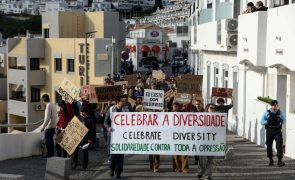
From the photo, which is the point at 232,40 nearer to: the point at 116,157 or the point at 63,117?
the point at 63,117

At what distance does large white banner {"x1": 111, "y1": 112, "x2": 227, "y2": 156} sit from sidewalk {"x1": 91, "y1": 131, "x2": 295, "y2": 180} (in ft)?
2.08

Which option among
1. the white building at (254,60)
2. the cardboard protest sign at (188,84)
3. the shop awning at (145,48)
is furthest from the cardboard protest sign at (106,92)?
the shop awning at (145,48)

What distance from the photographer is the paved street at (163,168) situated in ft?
41.8

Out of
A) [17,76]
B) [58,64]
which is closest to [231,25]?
[58,64]

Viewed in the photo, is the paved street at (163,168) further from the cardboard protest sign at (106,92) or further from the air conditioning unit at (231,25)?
the air conditioning unit at (231,25)

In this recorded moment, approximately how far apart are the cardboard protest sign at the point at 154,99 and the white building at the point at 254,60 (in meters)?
3.11

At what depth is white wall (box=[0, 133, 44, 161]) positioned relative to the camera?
1457cm

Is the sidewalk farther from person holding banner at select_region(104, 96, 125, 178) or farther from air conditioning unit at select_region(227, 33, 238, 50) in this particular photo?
air conditioning unit at select_region(227, 33, 238, 50)

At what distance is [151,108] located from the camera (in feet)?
52.0

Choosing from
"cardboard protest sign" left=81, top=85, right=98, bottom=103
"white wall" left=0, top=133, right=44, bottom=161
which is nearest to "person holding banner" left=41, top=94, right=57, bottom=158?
"white wall" left=0, top=133, right=44, bottom=161

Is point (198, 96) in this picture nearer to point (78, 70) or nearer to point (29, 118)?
point (78, 70)

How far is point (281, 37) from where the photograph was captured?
49.1ft

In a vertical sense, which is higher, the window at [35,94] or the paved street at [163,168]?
the paved street at [163,168]

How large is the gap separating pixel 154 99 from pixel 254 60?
3281 millimetres
